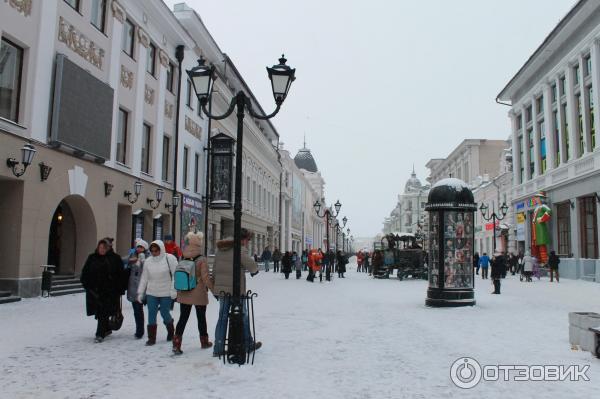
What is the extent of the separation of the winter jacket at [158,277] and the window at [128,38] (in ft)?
43.6

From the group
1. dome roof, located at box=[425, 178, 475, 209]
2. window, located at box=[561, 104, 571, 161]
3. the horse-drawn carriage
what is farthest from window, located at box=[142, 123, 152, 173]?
window, located at box=[561, 104, 571, 161]

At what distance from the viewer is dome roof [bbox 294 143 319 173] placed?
104438mm

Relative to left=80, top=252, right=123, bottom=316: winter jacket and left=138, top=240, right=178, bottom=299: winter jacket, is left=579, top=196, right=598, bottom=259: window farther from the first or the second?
left=80, top=252, right=123, bottom=316: winter jacket

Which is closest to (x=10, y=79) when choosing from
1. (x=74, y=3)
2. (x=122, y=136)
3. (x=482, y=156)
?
(x=74, y=3)

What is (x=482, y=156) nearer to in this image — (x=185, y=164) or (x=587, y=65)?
(x=587, y=65)

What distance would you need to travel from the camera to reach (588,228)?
26859 millimetres

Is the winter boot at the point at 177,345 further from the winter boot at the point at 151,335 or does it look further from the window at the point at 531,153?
the window at the point at 531,153

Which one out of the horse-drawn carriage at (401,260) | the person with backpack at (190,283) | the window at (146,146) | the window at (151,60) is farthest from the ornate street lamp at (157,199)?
the person with backpack at (190,283)

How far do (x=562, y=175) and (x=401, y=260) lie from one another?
10.3 meters

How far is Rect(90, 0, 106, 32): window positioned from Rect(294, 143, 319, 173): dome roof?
86.9m

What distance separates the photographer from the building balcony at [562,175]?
84.7 feet

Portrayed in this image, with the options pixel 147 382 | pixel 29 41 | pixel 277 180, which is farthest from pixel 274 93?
pixel 277 180

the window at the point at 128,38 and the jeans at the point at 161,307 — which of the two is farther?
the window at the point at 128,38

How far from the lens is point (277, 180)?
176 ft
